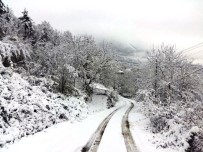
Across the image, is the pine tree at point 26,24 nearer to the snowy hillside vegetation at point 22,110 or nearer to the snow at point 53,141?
the snowy hillside vegetation at point 22,110

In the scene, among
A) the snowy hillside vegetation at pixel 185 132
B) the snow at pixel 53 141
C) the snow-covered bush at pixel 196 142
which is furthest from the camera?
the snowy hillside vegetation at pixel 185 132

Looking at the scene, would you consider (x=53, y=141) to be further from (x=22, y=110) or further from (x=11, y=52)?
(x=11, y=52)

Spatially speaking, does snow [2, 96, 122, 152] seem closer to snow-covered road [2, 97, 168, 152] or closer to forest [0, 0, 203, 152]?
snow-covered road [2, 97, 168, 152]

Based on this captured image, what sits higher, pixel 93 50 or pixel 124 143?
pixel 93 50

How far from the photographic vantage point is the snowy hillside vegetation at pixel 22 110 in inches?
672

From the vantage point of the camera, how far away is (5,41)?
26.9 metres

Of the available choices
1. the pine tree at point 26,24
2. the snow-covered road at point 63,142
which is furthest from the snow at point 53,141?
the pine tree at point 26,24

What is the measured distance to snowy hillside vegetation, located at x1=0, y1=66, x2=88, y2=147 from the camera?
17.1 m

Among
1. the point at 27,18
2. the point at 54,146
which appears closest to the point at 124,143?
the point at 54,146

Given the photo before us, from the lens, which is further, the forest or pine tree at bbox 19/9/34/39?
pine tree at bbox 19/9/34/39

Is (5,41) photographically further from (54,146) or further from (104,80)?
(104,80)

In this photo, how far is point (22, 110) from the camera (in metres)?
19.8

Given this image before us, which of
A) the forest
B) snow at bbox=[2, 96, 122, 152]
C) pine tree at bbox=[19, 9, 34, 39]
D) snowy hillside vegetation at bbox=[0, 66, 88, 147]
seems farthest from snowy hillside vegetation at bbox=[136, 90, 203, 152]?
pine tree at bbox=[19, 9, 34, 39]

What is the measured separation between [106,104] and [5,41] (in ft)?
107
